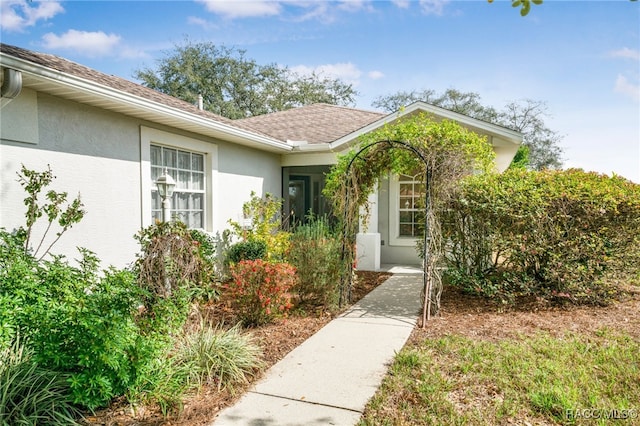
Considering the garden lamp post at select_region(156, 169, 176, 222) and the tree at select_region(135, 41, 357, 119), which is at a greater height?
the tree at select_region(135, 41, 357, 119)

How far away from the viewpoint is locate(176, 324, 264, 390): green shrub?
3643 mm

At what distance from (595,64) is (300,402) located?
1145cm

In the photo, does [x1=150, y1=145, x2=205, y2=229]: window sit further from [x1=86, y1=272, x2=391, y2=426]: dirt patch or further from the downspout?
the downspout

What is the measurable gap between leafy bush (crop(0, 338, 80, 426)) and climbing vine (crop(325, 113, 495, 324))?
4222 millimetres

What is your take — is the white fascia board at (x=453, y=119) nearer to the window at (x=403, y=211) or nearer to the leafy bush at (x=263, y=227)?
the window at (x=403, y=211)

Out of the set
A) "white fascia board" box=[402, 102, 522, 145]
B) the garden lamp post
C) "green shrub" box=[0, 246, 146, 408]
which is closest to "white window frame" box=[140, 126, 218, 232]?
the garden lamp post

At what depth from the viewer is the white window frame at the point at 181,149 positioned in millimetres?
6629

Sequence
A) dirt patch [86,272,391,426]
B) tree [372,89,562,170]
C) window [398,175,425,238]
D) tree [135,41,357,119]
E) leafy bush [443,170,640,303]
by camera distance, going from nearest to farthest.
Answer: dirt patch [86,272,391,426] < leafy bush [443,170,640,303] < window [398,175,425,238] < tree [135,41,357,119] < tree [372,89,562,170]

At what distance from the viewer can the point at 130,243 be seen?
642cm

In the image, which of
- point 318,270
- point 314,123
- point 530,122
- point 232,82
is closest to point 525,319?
point 318,270

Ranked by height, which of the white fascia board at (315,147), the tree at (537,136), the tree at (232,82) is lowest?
the white fascia board at (315,147)

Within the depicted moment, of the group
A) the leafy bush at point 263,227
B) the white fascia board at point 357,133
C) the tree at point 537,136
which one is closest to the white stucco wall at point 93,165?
the leafy bush at point 263,227

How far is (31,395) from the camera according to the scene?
9.63ft

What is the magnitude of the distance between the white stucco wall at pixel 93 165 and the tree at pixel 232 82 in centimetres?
2368
